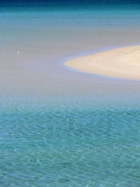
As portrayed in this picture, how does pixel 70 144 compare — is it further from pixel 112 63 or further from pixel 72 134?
pixel 112 63

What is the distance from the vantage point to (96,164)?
783 cm

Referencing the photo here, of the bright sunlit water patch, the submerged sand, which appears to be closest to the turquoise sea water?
the bright sunlit water patch

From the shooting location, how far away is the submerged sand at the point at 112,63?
15.2 metres

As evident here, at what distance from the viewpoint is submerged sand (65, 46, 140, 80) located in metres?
15.2

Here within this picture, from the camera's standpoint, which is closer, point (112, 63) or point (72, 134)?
point (72, 134)

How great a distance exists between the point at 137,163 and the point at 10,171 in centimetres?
148

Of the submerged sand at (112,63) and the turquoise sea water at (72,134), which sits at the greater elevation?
the submerged sand at (112,63)

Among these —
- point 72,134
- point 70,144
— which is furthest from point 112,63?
point 70,144

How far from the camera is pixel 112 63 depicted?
56.1 ft

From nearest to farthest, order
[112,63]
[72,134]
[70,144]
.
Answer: [70,144] → [72,134] → [112,63]

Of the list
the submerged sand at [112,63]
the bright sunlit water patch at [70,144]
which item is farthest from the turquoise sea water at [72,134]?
the submerged sand at [112,63]

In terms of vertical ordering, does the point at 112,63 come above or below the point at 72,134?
above

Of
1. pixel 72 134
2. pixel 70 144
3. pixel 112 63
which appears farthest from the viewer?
pixel 112 63

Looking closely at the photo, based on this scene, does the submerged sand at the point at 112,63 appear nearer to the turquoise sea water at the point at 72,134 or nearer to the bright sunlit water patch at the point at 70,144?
the turquoise sea water at the point at 72,134
